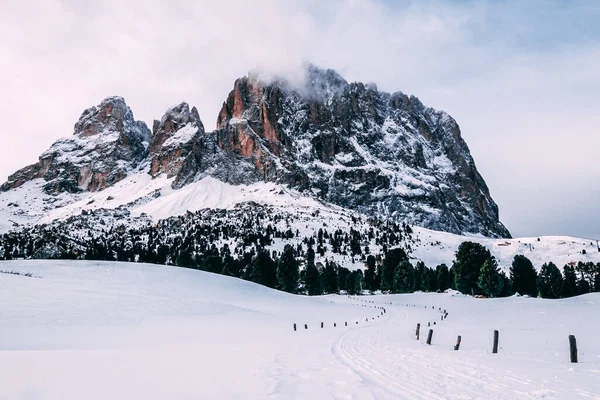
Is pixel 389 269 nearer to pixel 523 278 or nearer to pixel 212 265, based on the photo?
pixel 523 278

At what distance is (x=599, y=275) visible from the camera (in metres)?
121

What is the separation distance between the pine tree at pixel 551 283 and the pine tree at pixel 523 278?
410 cm

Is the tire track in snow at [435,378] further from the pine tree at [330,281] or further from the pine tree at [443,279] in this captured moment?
the pine tree at [330,281]

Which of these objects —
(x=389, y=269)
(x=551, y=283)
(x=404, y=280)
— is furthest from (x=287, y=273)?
(x=551, y=283)

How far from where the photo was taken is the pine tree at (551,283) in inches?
4242

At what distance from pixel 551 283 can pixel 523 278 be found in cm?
932

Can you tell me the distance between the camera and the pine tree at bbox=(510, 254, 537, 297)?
109m

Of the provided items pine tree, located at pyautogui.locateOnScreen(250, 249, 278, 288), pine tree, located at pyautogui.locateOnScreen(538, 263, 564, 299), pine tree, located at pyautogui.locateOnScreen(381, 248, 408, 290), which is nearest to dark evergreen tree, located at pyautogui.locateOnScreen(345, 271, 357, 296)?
pine tree, located at pyautogui.locateOnScreen(381, 248, 408, 290)

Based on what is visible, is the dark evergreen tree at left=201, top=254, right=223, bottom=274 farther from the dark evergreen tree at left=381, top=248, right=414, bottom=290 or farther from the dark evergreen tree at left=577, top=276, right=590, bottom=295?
the dark evergreen tree at left=577, top=276, right=590, bottom=295

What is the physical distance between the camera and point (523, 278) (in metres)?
109

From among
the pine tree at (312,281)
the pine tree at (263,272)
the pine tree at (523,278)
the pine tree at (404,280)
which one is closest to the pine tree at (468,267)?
the pine tree at (523,278)

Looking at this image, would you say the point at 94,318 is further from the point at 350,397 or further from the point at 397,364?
the point at 350,397

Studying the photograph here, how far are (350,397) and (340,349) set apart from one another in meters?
12.4

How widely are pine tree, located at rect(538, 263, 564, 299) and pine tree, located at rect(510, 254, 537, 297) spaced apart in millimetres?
4098
